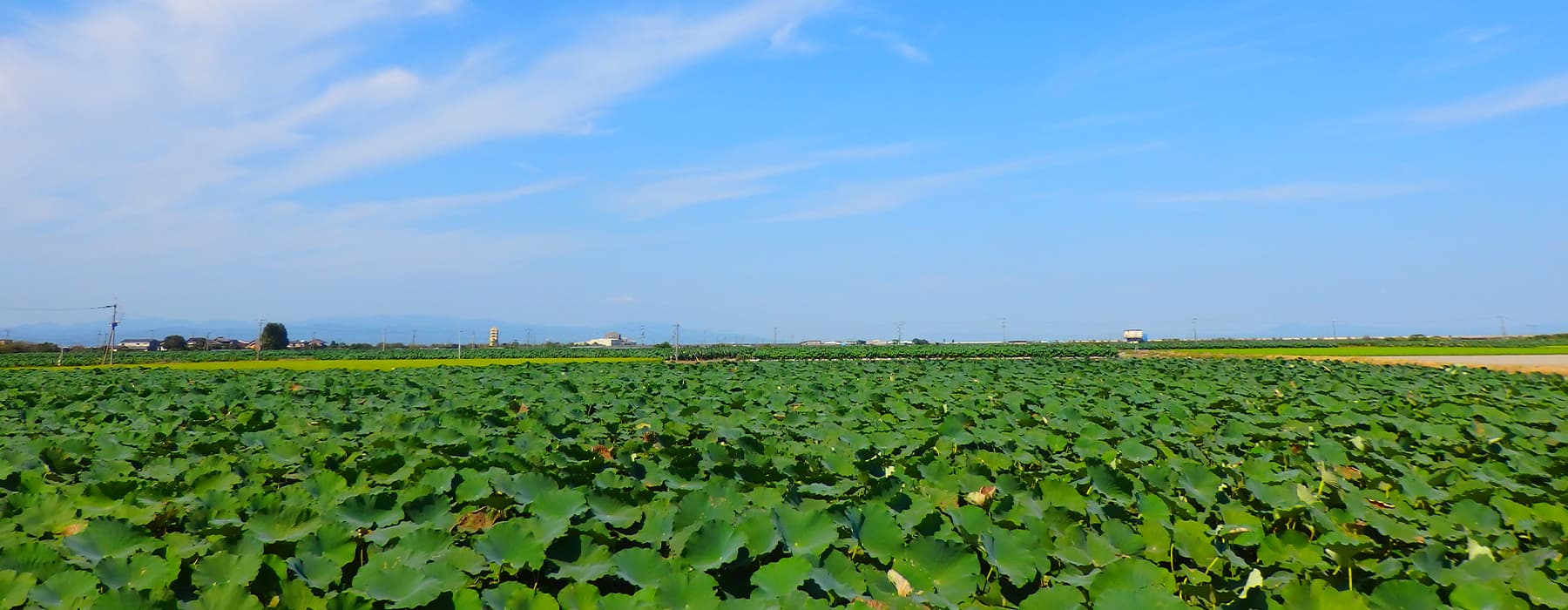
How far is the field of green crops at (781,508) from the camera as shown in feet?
8.40

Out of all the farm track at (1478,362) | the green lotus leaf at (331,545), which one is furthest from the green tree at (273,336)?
the green lotus leaf at (331,545)

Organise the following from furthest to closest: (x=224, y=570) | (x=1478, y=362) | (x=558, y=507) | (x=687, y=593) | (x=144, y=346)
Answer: (x=144, y=346) → (x=1478, y=362) → (x=558, y=507) → (x=224, y=570) → (x=687, y=593)

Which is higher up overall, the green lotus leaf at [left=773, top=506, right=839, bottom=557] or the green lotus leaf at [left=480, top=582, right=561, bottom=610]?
the green lotus leaf at [left=773, top=506, right=839, bottom=557]

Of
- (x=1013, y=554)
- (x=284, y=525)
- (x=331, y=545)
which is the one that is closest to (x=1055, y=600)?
(x=1013, y=554)

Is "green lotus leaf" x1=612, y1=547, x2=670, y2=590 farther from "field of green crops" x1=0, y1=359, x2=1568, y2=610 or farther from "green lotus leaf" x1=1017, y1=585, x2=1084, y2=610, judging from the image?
"green lotus leaf" x1=1017, y1=585, x2=1084, y2=610

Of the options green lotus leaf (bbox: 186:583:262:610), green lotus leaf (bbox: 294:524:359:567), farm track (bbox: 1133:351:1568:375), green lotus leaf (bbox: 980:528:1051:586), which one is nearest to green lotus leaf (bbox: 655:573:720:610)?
green lotus leaf (bbox: 980:528:1051:586)

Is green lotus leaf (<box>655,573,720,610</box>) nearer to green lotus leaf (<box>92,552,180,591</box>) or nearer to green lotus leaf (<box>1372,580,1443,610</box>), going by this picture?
green lotus leaf (<box>92,552,180,591</box>)

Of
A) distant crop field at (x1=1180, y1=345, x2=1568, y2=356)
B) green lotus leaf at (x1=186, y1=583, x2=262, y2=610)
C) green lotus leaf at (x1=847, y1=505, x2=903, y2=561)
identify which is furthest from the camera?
distant crop field at (x1=1180, y1=345, x2=1568, y2=356)

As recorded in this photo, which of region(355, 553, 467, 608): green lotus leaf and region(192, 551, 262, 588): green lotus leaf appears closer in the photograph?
region(355, 553, 467, 608): green lotus leaf

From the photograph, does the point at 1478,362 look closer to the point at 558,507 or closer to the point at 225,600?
the point at 558,507

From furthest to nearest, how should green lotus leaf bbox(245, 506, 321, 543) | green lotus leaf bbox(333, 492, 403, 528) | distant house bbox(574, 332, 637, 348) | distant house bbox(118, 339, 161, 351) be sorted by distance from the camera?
distant house bbox(574, 332, 637, 348), distant house bbox(118, 339, 161, 351), green lotus leaf bbox(333, 492, 403, 528), green lotus leaf bbox(245, 506, 321, 543)

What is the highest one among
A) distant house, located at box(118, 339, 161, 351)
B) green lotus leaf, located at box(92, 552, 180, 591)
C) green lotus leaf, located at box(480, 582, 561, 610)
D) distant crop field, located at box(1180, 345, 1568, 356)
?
distant house, located at box(118, 339, 161, 351)

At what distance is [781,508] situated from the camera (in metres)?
3.17

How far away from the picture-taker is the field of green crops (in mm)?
2561
